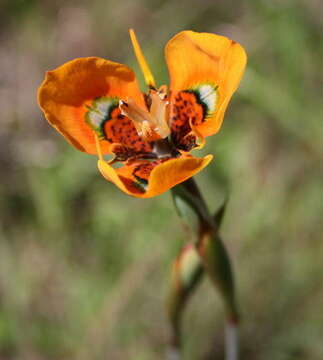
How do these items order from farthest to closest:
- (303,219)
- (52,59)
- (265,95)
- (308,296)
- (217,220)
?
1. (52,59)
2. (265,95)
3. (303,219)
4. (308,296)
5. (217,220)

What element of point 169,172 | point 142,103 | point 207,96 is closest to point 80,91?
point 142,103

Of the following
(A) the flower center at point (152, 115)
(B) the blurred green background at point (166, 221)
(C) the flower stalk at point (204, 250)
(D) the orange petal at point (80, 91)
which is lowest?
(B) the blurred green background at point (166, 221)

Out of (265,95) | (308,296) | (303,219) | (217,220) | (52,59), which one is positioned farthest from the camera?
(52,59)

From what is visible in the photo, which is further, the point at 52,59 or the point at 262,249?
the point at 52,59

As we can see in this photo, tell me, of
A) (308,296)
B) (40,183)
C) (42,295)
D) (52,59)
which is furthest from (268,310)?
(52,59)

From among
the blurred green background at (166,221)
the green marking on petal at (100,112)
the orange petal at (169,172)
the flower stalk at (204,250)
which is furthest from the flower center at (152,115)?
the blurred green background at (166,221)

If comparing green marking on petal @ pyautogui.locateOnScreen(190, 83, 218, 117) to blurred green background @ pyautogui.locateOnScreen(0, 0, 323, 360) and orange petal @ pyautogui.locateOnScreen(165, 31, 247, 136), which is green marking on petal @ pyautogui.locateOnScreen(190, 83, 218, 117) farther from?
blurred green background @ pyautogui.locateOnScreen(0, 0, 323, 360)

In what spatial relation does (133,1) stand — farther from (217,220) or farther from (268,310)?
(217,220)

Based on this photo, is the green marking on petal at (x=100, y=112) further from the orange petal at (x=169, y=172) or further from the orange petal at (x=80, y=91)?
the orange petal at (x=169, y=172)
